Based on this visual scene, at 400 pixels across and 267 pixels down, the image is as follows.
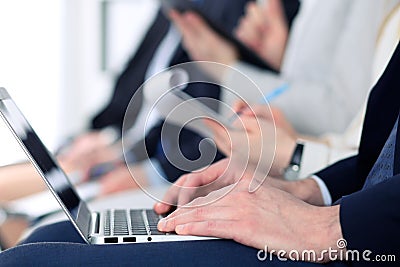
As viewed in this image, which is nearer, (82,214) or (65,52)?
(82,214)

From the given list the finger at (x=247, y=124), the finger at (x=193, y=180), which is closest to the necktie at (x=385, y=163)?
the finger at (x=193, y=180)

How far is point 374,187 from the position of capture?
899 millimetres

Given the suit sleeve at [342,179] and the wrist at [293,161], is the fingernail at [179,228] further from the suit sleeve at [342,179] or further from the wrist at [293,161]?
the wrist at [293,161]

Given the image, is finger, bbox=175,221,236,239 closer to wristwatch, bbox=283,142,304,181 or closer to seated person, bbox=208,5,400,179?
seated person, bbox=208,5,400,179

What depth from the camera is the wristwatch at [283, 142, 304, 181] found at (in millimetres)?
1479

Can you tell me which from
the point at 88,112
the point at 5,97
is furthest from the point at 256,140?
the point at 88,112

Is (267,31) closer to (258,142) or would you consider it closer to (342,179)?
(258,142)

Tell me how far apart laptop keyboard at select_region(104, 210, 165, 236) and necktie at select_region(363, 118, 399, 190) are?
0.30 m

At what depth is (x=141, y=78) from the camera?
2.77 m

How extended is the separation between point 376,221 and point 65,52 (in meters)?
2.99

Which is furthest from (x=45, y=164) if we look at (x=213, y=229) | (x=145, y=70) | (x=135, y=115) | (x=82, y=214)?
(x=145, y=70)

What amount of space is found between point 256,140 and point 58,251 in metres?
0.60

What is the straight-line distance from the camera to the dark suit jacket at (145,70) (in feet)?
6.76

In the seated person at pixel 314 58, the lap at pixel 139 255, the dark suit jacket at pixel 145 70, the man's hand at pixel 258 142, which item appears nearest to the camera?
the lap at pixel 139 255
